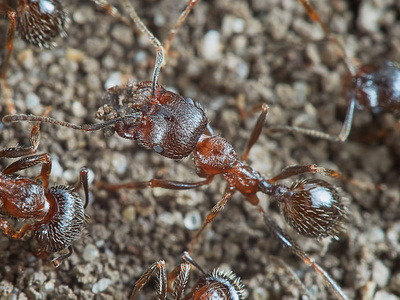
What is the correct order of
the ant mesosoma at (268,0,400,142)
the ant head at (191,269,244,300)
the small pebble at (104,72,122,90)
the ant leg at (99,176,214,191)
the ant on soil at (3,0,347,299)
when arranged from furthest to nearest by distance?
the ant mesosoma at (268,0,400,142)
the small pebble at (104,72,122,90)
the ant leg at (99,176,214,191)
the ant on soil at (3,0,347,299)
the ant head at (191,269,244,300)

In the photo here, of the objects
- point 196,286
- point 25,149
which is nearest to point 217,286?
point 196,286

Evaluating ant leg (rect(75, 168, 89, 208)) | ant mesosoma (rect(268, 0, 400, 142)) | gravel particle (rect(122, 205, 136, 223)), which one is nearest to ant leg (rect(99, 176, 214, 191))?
gravel particle (rect(122, 205, 136, 223))

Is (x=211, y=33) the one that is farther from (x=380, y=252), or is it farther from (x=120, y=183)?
(x=380, y=252)

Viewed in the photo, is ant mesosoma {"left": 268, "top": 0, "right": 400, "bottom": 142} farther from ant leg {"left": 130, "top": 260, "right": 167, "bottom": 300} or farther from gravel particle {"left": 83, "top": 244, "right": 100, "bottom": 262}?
gravel particle {"left": 83, "top": 244, "right": 100, "bottom": 262}

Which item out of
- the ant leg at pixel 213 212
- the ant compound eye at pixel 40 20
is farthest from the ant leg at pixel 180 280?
the ant compound eye at pixel 40 20

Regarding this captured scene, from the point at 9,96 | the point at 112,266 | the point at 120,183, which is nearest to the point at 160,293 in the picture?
the point at 112,266

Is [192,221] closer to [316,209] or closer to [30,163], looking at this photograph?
[316,209]
